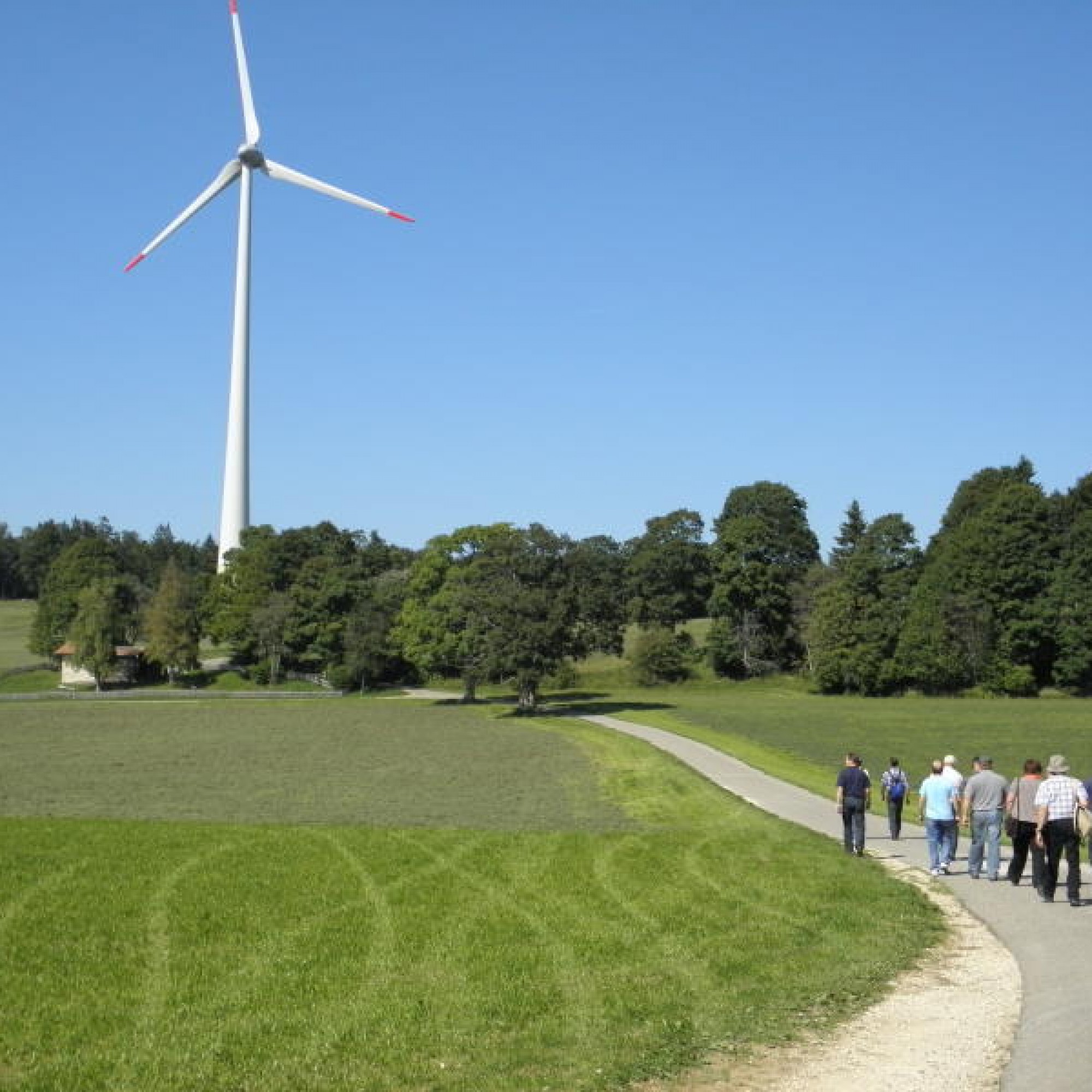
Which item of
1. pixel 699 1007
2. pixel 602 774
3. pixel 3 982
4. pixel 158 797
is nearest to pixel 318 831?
pixel 158 797

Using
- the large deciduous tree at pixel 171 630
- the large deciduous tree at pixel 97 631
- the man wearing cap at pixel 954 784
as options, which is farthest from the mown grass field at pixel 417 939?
the large deciduous tree at pixel 171 630

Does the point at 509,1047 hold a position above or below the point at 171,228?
below

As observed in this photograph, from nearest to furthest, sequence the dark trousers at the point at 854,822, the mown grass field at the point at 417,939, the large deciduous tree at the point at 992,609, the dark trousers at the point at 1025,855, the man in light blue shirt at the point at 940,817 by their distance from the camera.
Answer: the mown grass field at the point at 417,939
the dark trousers at the point at 1025,855
the man in light blue shirt at the point at 940,817
the dark trousers at the point at 854,822
the large deciduous tree at the point at 992,609

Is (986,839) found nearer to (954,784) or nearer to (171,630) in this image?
(954,784)

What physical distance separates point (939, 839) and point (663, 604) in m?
119

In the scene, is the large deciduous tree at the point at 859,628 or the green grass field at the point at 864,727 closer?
the green grass field at the point at 864,727

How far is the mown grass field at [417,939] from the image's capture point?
463 inches

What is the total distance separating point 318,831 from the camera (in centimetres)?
2694

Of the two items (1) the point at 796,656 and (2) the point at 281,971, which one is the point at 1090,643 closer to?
(1) the point at 796,656

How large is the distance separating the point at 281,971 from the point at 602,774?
29.7 metres

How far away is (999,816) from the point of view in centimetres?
2177

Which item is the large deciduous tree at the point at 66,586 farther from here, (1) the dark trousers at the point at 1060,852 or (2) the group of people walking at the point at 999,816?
(1) the dark trousers at the point at 1060,852

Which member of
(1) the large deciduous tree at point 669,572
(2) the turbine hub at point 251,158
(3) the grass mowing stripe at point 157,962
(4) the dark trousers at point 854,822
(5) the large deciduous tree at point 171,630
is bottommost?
(3) the grass mowing stripe at point 157,962

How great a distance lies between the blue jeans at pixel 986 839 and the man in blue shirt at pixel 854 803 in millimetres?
2301
